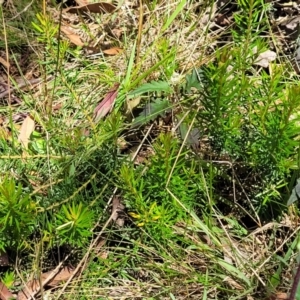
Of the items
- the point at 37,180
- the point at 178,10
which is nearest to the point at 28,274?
the point at 37,180

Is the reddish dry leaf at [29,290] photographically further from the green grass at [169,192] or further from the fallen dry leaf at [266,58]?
the fallen dry leaf at [266,58]

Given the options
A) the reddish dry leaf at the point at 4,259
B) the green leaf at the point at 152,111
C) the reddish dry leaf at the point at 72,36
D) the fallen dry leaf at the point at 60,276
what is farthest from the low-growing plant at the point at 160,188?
the reddish dry leaf at the point at 72,36

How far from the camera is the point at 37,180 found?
1.94 m

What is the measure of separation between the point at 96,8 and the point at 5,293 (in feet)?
4.10

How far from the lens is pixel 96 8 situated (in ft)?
8.13

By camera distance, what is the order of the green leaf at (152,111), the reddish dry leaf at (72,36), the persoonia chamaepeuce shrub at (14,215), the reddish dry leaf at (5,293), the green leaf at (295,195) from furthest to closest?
the reddish dry leaf at (72,36) → the green leaf at (152,111) → the reddish dry leaf at (5,293) → the green leaf at (295,195) → the persoonia chamaepeuce shrub at (14,215)

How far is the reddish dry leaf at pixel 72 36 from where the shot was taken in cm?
240

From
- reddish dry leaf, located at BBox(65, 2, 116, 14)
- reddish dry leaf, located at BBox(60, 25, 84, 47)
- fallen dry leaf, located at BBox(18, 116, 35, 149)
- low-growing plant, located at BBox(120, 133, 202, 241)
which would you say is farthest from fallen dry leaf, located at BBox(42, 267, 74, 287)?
reddish dry leaf, located at BBox(65, 2, 116, 14)

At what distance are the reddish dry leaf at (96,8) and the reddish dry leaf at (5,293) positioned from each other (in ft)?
3.99

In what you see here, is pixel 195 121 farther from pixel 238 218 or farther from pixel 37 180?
pixel 37 180

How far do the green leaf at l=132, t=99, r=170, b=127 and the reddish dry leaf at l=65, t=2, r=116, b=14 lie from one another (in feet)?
2.28

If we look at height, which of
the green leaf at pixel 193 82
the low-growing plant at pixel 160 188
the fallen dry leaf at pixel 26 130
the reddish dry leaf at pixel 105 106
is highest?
the green leaf at pixel 193 82

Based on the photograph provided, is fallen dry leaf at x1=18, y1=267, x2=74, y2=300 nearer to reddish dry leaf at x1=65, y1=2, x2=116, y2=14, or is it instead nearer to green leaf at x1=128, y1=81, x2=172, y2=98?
green leaf at x1=128, y1=81, x2=172, y2=98

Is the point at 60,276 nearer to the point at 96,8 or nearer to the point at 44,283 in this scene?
the point at 44,283
